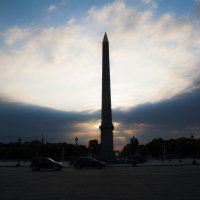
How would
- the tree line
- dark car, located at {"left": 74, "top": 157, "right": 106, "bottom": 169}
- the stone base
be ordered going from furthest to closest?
1. the tree line
2. the stone base
3. dark car, located at {"left": 74, "top": 157, "right": 106, "bottom": 169}

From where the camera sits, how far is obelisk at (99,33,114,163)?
5341 cm

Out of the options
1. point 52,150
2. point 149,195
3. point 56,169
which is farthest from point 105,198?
point 52,150

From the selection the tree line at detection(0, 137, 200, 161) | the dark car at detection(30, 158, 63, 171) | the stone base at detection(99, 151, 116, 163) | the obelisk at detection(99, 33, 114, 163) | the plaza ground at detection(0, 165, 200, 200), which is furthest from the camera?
the tree line at detection(0, 137, 200, 161)

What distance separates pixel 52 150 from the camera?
131875mm

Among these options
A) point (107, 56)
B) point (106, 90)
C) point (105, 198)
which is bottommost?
point (105, 198)

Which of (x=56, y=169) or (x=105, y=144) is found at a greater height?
(x=105, y=144)

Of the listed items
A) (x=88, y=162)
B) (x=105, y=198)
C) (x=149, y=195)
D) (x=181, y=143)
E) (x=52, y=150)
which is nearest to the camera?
(x=105, y=198)

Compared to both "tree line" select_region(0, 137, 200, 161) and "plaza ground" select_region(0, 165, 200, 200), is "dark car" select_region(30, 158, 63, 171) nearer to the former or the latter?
"plaza ground" select_region(0, 165, 200, 200)

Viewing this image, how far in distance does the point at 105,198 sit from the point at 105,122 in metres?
40.8

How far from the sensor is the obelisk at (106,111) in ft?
175

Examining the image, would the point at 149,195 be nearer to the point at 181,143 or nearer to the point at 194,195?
the point at 194,195

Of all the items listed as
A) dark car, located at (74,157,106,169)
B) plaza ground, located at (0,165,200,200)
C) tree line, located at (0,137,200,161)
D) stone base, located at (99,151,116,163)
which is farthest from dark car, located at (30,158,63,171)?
tree line, located at (0,137,200,161)

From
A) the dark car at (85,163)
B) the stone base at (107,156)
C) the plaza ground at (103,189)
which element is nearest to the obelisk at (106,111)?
the stone base at (107,156)

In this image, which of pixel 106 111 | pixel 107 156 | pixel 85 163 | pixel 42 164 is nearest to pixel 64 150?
pixel 107 156
